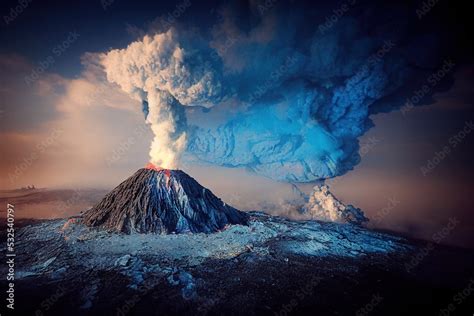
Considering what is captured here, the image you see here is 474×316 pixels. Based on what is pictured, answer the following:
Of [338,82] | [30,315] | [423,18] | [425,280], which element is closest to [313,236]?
[425,280]

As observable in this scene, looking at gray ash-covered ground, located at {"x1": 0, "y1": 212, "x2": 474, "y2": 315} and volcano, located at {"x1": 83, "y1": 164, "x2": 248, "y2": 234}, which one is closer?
gray ash-covered ground, located at {"x1": 0, "y1": 212, "x2": 474, "y2": 315}

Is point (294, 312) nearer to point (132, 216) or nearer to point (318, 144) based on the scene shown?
point (132, 216)

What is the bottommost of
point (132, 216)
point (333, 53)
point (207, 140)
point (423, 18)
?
point (132, 216)

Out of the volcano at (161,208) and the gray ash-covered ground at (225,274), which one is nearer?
the gray ash-covered ground at (225,274)

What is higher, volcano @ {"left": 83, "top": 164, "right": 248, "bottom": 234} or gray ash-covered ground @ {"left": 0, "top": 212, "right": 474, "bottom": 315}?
volcano @ {"left": 83, "top": 164, "right": 248, "bottom": 234}

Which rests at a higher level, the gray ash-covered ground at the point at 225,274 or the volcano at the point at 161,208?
the volcano at the point at 161,208
